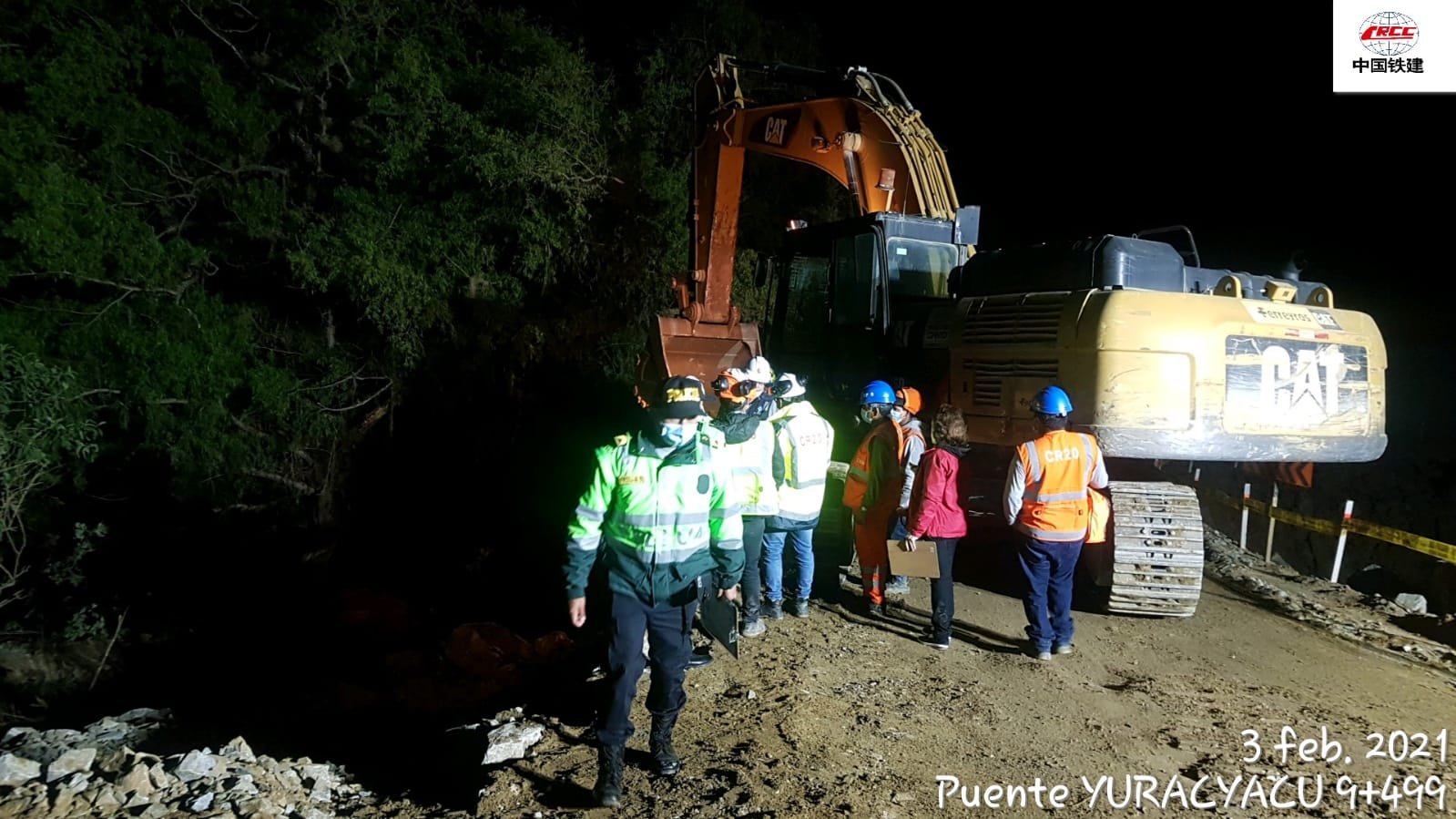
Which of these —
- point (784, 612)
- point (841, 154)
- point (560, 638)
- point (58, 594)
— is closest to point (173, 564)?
point (58, 594)

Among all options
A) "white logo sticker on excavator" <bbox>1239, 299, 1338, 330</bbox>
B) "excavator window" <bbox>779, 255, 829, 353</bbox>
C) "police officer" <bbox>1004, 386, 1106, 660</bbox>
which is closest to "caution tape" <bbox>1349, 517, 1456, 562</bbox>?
"white logo sticker on excavator" <bbox>1239, 299, 1338, 330</bbox>

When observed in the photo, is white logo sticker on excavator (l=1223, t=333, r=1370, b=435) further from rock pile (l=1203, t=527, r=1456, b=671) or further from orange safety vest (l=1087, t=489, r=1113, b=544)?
rock pile (l=1203, t=527, r=1456, b=671)

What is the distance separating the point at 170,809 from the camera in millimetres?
3488

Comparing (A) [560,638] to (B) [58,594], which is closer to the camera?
(A) [560,638]

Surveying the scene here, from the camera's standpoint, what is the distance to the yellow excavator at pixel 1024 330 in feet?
17.9

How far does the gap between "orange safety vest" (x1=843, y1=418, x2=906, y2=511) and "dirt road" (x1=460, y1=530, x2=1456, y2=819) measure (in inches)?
36.6

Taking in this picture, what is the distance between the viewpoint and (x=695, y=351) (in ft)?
26.3

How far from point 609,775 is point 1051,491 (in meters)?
3.11

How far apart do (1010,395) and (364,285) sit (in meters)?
8.70

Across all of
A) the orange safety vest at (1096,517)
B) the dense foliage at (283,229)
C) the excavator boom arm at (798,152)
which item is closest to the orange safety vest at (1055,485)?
the orange safety vest at (1096,517)

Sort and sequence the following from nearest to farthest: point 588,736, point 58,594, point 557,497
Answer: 1. point 588,736
2. point 58,594
3. point 557,497

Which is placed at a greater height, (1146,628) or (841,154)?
(841,154)

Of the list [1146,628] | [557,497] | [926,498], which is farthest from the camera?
[557,497]

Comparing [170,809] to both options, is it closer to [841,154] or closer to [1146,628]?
[1146,628]
